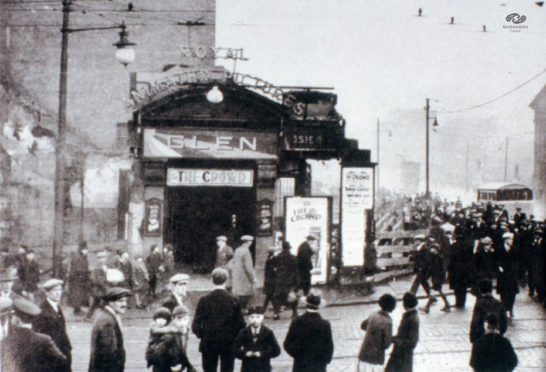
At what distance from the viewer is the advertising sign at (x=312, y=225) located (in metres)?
16.0

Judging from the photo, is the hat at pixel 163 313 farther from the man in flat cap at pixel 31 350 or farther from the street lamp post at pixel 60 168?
the street lamp post at pixel 60 168

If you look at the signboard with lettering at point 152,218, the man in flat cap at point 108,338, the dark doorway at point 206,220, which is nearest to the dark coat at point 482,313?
the man in flat cap at point 108,338

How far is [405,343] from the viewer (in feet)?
24.3

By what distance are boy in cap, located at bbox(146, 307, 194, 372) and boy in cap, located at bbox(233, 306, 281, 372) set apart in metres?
0.66

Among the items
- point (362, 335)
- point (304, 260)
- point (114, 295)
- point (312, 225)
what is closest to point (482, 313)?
point (362, 335)

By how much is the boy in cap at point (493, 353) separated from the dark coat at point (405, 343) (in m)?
0.78

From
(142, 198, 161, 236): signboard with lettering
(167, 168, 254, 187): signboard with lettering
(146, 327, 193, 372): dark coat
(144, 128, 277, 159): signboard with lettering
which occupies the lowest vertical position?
(146, 327, 193, 372): dark coat

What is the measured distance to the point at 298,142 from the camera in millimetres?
17578

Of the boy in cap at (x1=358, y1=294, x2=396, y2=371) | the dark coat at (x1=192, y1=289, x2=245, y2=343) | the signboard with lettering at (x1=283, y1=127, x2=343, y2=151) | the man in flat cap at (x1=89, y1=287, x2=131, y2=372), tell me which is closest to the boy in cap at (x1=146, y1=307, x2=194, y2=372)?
the man in flat cap at (x1=89, y1=287, x2=131, y2=372)

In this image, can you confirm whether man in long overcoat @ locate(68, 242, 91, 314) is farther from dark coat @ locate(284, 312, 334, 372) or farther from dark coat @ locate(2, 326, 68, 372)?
dark coat @ locate(284, 312, 334, 372)

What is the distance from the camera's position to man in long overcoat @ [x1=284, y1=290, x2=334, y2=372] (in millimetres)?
6922

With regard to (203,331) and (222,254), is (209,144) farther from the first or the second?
(203,331)

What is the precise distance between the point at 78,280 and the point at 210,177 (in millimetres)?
6004

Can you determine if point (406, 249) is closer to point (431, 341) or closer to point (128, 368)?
point (431, 341)
